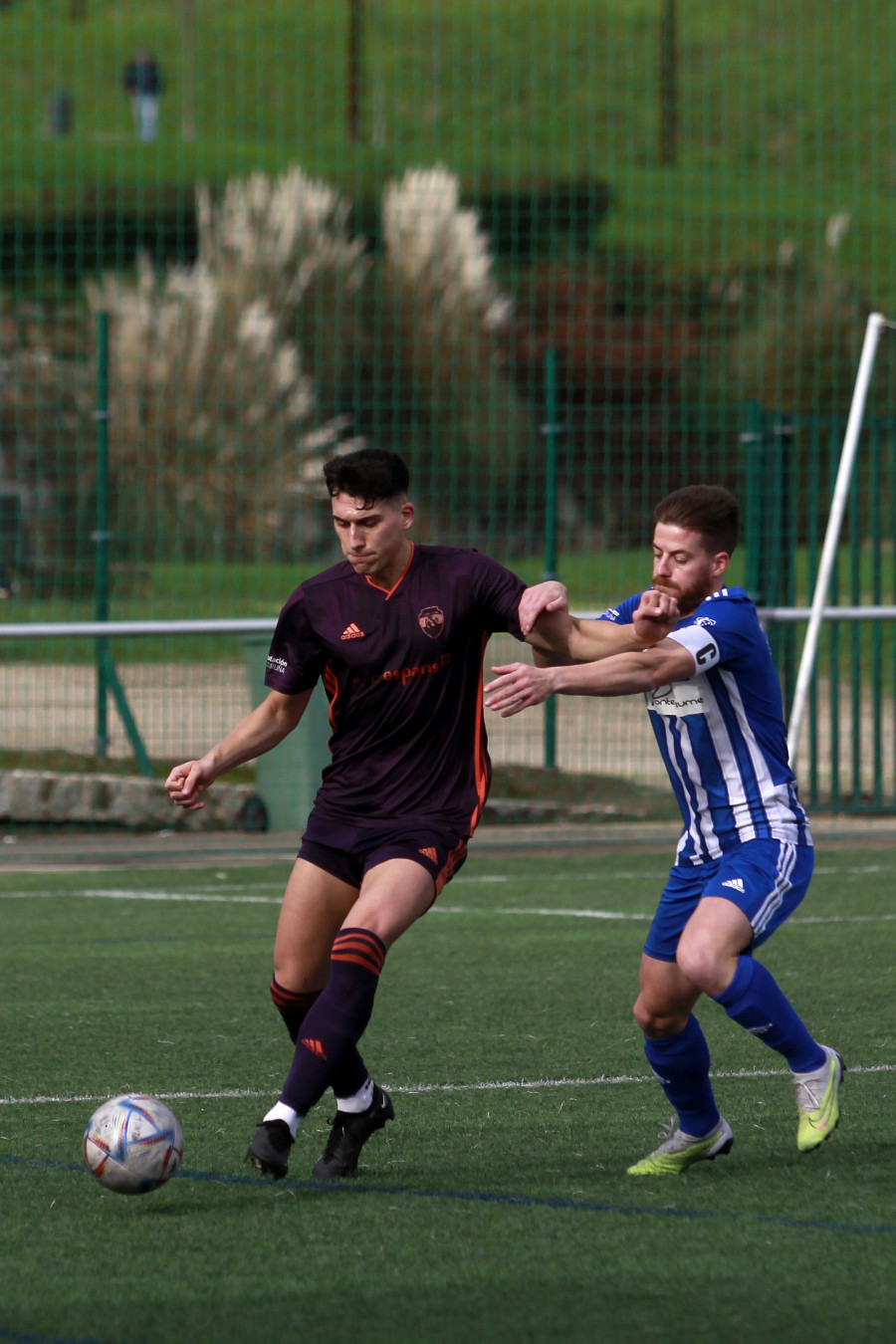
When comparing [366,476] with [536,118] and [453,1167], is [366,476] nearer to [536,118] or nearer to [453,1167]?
[453,1167]

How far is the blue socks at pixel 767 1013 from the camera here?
15.8 feet

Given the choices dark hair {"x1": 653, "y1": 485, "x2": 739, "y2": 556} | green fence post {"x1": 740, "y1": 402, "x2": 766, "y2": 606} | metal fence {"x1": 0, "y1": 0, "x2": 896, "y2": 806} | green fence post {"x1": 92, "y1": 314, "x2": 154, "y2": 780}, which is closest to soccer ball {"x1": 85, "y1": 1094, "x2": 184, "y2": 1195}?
dark hair {"x1": 653, "y1": 485, "x2": 739, "y2": 556}

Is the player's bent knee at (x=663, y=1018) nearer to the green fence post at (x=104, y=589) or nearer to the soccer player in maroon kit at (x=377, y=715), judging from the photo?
the soccer player in maroon kit at (x=377, y=715)

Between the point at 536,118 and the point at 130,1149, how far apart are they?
109 ft


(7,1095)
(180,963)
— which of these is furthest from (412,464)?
(7,1095)

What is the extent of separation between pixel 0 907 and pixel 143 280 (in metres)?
13.2

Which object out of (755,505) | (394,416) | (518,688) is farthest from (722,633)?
(394,416)

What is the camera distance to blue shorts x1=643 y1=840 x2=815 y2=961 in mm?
4914

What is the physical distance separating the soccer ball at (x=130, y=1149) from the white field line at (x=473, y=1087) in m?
1.09

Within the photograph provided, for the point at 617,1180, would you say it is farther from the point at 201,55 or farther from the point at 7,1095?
the point at 201,55

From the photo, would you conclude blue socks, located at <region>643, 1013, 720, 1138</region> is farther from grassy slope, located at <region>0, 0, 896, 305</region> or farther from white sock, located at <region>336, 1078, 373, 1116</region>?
grassy slope, located at <region>0, 0, 896, 305</region>

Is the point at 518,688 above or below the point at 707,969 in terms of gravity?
above

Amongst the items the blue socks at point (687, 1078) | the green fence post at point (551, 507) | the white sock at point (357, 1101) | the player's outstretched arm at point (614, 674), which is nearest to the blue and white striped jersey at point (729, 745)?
the player's outstretched arm at point (614, 674)

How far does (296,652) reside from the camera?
17.7 feet
